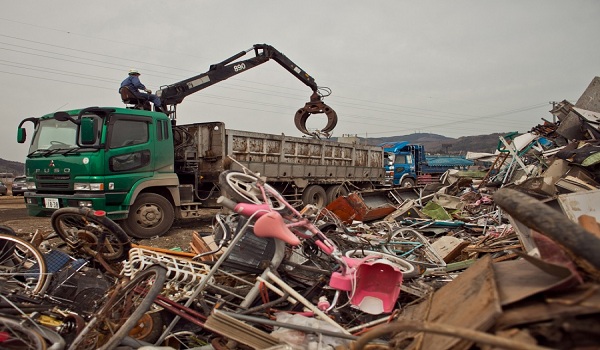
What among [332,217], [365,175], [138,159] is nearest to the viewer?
[332,217]

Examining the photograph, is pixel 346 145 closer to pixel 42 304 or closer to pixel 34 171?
pixel 34 171

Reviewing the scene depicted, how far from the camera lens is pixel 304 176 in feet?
31.7

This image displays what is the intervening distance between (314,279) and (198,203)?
511 centimetres

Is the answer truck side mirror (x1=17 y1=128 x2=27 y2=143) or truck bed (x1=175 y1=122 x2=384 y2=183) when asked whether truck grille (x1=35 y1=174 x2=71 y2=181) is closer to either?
truck side mirror (x1=17 y1=128 x2=27 y2=143)

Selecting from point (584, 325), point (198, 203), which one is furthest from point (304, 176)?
point (584, 325)

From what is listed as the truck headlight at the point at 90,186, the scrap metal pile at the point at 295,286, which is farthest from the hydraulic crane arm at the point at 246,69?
the scrap metal pile at the point at 295,286

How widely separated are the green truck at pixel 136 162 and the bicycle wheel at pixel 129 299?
2.81 meters

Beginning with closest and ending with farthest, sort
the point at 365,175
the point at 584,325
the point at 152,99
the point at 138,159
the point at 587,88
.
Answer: the point at 584,325 < the point at 138,159 < the point at 152,99 < the point at 587,88 < the point at 365,175

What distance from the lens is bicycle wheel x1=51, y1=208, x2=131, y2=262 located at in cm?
361

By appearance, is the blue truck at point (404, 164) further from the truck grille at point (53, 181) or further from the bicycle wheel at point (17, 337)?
the bicycle wheel at point (17, 337)

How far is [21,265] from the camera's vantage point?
3227 millimetres

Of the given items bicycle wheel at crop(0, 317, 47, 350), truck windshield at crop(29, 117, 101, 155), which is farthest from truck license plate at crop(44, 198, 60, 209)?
bicycle wheel at crop(0, 317, 47, 350)

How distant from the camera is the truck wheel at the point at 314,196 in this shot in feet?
32.2

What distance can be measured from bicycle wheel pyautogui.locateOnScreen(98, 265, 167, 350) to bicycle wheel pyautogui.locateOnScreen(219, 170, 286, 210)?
75 cm
